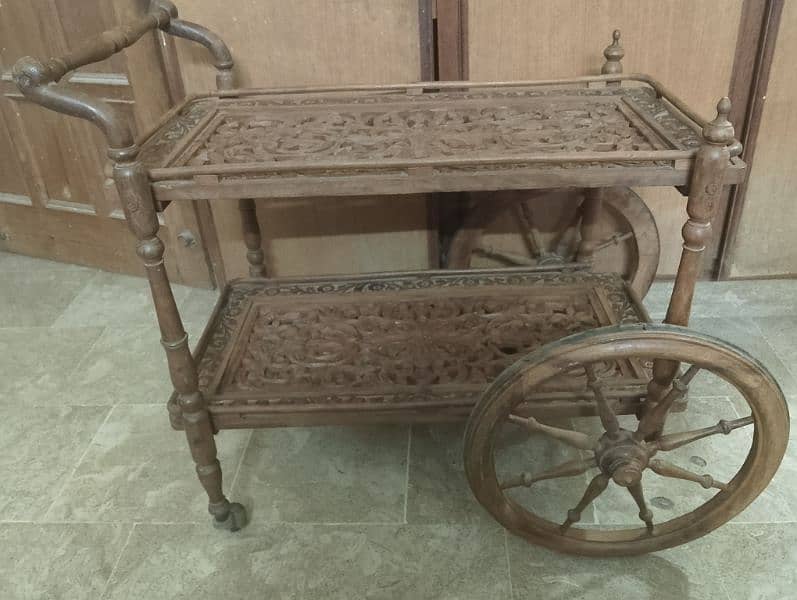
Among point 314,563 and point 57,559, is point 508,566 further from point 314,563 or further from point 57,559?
point 57,559

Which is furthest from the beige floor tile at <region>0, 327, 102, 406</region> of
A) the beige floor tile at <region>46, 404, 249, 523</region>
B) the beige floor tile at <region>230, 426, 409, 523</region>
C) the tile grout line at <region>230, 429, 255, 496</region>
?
the beige floor tile at <region>230, 426, 409, 523</region>

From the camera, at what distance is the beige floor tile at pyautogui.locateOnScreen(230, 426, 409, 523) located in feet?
5.73

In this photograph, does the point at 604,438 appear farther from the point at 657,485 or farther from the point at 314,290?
the point at 314,290

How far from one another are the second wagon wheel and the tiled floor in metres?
0.32

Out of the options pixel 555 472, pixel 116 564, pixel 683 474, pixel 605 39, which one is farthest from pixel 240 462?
pixel 605 39

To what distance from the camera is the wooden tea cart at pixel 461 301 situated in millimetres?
1263

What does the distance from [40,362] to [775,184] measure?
8.19ft

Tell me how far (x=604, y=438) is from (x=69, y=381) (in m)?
1.70

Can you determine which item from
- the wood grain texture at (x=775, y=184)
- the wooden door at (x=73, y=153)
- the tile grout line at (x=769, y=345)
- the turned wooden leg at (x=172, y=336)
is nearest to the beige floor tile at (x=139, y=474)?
the turned wooden leg at (x=172, y=336)

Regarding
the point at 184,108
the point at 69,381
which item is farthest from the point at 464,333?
the point at 69,381

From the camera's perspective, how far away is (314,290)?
196 centimetres

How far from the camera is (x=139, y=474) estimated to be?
74.3 inches

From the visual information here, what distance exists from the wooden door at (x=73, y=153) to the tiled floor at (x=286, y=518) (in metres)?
0.61

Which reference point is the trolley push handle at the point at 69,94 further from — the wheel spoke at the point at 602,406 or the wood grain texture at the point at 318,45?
the wheel spoke at the point at 602,406
